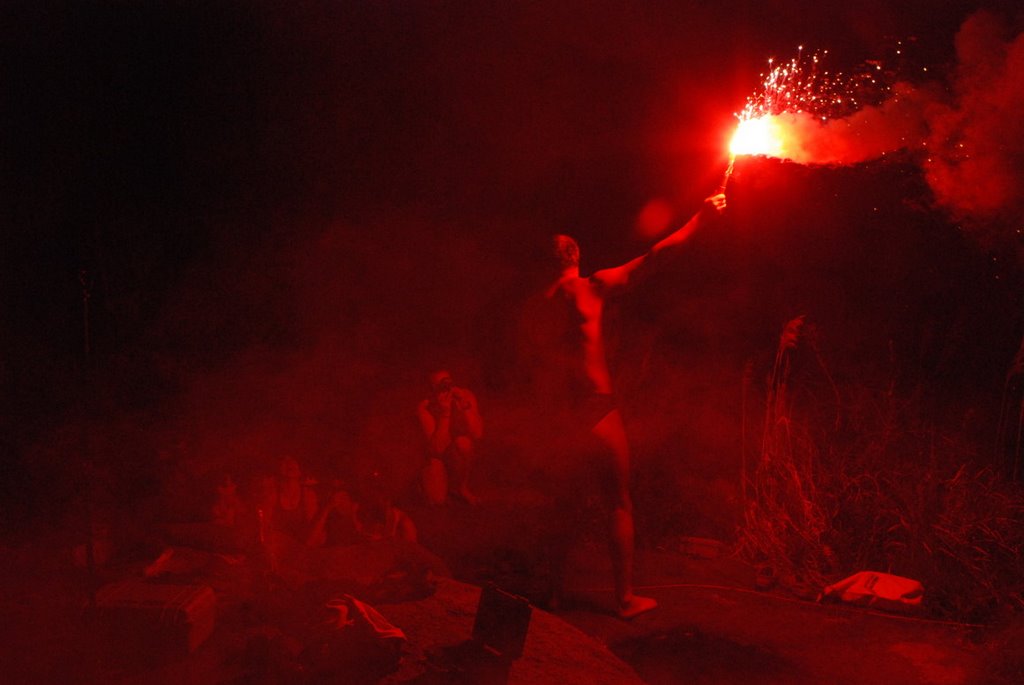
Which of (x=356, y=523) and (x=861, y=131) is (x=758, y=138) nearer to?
(x=861, y=131)

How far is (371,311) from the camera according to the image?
9352 mm

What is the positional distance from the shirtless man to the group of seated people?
6.96 feet

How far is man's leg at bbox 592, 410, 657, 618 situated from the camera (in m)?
4.37

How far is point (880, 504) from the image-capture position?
544 cm

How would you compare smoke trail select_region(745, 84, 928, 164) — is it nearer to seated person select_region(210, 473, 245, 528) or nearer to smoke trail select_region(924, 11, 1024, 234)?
smoke trail select_region(924, 11, 1024, 234)

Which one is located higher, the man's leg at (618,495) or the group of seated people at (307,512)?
the man's leg at (618,495)

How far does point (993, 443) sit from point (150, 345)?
24.5 feet

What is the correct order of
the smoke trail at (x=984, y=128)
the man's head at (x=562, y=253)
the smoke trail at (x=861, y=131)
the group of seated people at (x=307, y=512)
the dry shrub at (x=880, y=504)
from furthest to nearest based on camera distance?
the group of seated people at (x=307, y=512) < the smoke trail at (x=861, y=131) < the smoke trail at (x=984, y=128) < the dry shrub at (x=880, y=504) < the man's head at (x=562, y=253)

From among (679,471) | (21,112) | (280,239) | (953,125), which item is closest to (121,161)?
(21,112)

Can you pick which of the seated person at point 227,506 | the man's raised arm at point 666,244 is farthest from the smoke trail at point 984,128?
the seated person at point 227,506

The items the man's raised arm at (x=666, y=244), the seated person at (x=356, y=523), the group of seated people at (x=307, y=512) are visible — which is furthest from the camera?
the seated person at (x=356, y=523)

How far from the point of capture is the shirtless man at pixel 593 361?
437cm

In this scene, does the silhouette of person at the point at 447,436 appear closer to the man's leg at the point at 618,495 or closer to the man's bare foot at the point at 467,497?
the man's bare foot at the point at 467,497

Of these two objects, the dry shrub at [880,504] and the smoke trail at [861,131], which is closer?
the dry shrub at [880,504]
